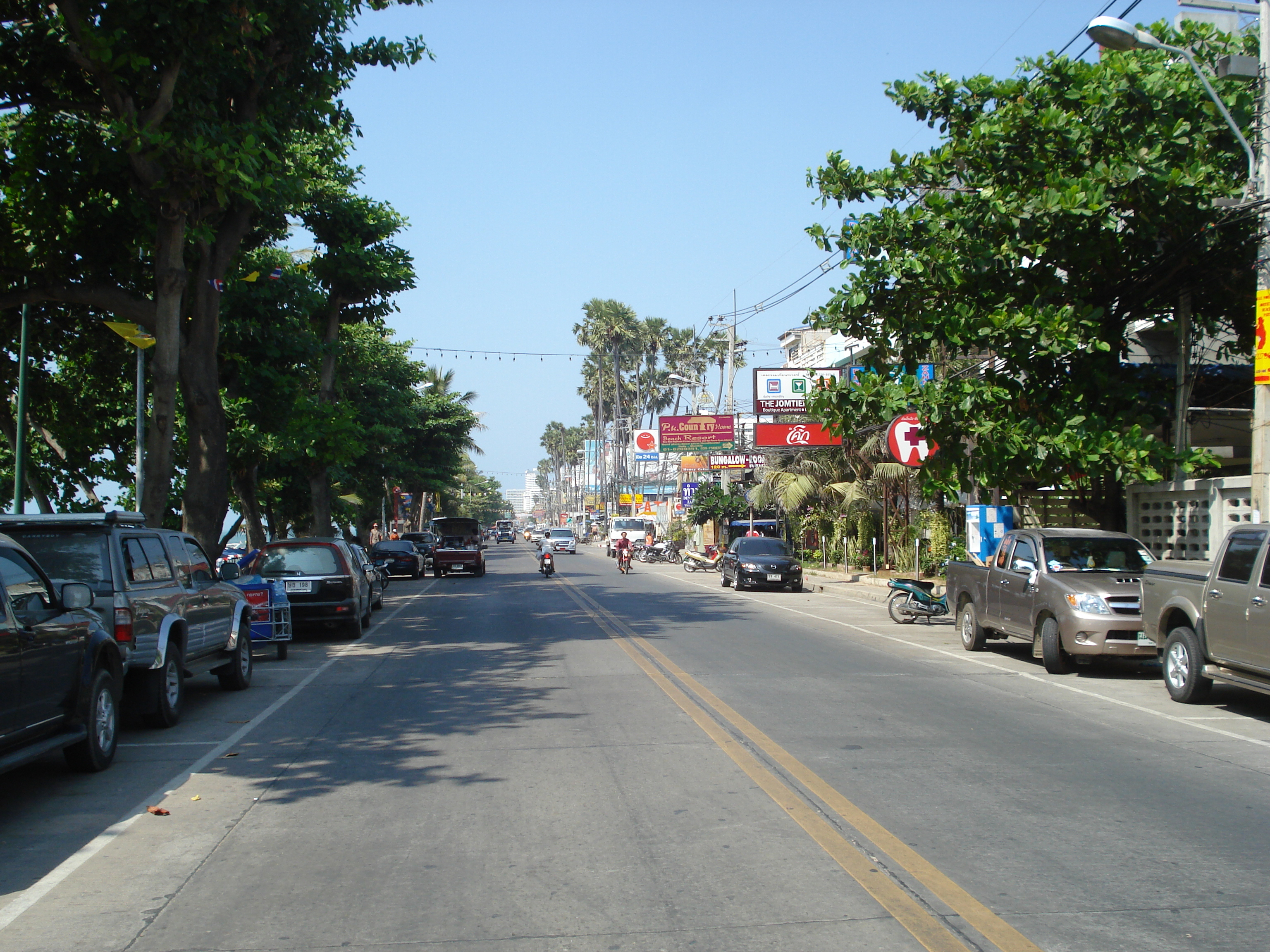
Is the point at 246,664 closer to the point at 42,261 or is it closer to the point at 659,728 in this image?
the point at 659,728

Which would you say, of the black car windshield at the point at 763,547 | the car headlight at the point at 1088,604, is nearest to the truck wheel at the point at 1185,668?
the car headlight at the point at 1088,604

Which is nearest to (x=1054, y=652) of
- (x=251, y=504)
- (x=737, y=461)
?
(x=251, y=504)

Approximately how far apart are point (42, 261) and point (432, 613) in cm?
1024

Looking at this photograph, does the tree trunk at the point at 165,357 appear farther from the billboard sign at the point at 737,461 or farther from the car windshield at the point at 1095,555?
the billboard sign at the point at 737,461

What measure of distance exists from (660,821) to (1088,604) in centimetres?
839

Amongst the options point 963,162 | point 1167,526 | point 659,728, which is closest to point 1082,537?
point 1167,526

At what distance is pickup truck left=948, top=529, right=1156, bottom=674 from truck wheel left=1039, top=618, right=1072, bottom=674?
1cm

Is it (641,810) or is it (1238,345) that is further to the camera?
(1238,345)

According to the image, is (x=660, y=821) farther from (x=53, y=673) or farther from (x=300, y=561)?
(x=300, y=561)

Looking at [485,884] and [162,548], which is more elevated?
[162,548]

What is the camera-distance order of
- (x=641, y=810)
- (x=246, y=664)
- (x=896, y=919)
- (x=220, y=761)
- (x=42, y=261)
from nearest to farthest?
(x=896, y=919), (x=641, y=810), (x=220, y=761), (x=246, y=664), (x=42, y=261)

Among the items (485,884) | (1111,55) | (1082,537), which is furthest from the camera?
(1111,55)

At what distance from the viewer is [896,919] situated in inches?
192

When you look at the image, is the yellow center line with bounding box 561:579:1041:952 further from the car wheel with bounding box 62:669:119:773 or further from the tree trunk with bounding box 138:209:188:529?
the tree trunk with bounding box 138:209:188:529
